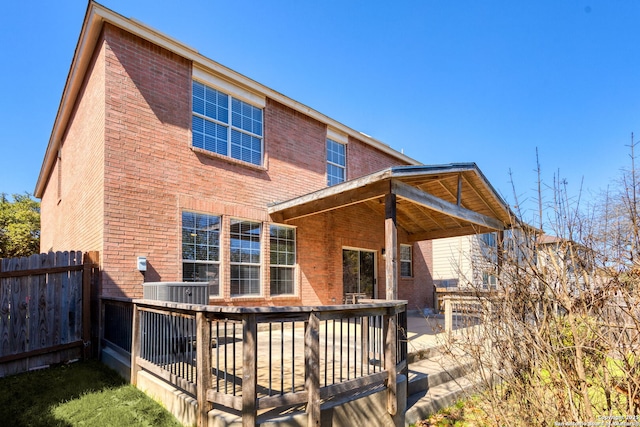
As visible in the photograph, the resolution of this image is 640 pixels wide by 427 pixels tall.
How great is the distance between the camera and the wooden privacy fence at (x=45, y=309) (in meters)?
5.62

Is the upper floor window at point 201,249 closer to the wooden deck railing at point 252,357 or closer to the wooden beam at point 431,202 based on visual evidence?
the wooden deck railing at point 252,357

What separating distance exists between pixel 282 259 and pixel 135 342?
4870 millimetres

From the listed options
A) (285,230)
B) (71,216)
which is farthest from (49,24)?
(285,230)

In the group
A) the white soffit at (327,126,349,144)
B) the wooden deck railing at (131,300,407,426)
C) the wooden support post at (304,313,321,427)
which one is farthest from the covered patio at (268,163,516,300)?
the wooden support post at (304,313,321,427)

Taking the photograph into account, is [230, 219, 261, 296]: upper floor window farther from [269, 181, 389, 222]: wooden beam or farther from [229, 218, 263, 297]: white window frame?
[269, 181, 389, 222]: wooden beam

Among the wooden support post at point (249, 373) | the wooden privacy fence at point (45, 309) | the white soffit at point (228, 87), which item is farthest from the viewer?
the white soffit at point (228, 87)

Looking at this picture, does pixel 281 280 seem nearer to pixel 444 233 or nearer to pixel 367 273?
pixel 367 273

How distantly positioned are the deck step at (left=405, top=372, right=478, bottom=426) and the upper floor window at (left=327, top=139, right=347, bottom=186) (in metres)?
6.85

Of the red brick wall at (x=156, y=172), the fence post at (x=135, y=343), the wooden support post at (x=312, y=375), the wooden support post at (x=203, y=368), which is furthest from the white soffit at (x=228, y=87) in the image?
the wooden support post at (x=312, y=375)

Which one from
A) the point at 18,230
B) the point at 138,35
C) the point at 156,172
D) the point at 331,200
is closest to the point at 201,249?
the point at 156,172

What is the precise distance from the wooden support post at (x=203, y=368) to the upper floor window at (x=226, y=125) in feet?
18.1

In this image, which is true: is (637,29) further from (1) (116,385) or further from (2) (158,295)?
(1) (116,385)

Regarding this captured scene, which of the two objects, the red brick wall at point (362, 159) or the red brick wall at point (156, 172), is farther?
the red brick wall at point (362, 159)

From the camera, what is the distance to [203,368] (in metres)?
3.47
